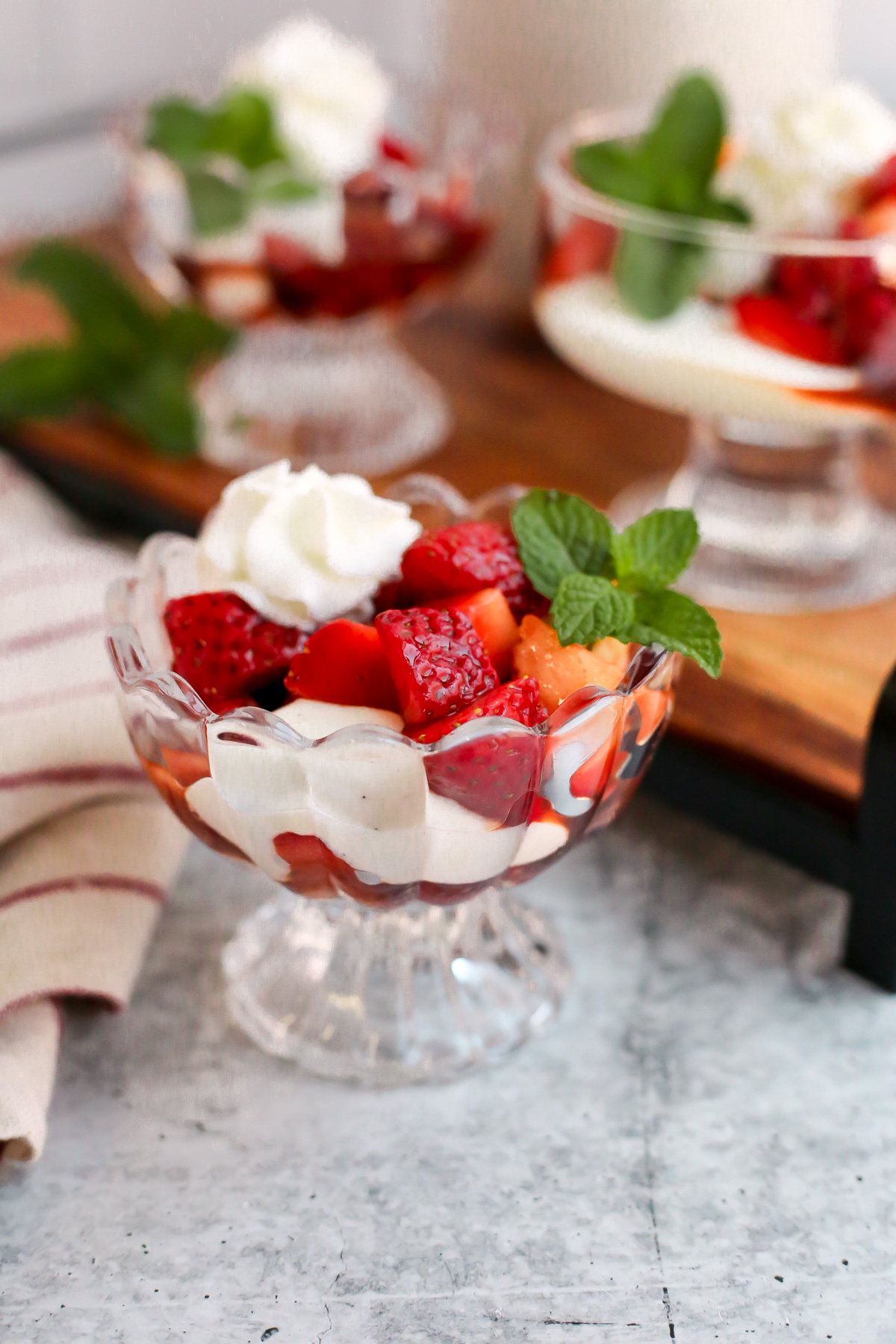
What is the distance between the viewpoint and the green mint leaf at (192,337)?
4.13 ft

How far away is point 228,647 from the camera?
0.67 meters

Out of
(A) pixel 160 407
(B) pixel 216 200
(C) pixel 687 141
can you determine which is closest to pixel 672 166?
(C) pixel 687 141

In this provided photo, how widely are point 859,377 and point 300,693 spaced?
1.63 ft

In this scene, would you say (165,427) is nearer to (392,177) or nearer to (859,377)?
(392,177)

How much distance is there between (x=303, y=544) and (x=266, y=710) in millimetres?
100

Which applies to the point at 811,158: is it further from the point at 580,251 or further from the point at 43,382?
the point at 43,382

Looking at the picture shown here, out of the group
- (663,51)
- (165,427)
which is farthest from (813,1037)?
(663,51)

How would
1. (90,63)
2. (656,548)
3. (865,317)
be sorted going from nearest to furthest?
(656,548)
(865,317)
(90,63)

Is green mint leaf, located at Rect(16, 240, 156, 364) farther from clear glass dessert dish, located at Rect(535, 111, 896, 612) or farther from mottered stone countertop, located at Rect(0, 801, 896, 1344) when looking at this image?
mottered stone countertop, located at Rect(0, 801, 896, 1344)

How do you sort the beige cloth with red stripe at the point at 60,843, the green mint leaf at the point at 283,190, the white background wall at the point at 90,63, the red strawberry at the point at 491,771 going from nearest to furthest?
1. the red strawberry at the point at 491,771
2. the beige cloth with red stripe at the point at 60,843
3. the green mint leaf at the point at 283,190
4. the white background wall at the point at 90,63

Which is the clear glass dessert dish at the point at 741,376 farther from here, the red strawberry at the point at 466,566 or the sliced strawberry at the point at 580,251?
the red strawberry at the point at 466,566

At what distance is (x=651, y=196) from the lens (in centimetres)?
101

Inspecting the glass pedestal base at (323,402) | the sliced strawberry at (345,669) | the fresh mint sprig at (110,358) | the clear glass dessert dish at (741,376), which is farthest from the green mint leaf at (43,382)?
the sliced strawberry at (345,669)

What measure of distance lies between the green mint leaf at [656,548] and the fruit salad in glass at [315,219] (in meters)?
0.48
